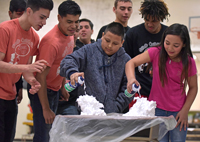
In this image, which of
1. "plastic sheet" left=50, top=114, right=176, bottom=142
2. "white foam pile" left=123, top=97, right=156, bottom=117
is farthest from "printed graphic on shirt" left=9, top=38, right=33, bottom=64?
"white foam pile" left=123, top=97, right=156, bottom=117

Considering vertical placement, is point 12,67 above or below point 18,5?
below

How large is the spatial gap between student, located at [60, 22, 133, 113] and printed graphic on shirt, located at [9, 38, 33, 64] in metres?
0.34

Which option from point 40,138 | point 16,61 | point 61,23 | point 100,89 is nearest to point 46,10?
point 61,23

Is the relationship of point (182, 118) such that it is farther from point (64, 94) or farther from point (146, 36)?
point (64, 94)

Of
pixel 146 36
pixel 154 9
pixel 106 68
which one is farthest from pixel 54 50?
pixel 154 9

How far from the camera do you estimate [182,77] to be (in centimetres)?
175

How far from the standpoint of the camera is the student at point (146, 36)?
2199 mm

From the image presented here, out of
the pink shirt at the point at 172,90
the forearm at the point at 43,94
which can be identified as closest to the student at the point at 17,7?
the forearm at the point at 43,94

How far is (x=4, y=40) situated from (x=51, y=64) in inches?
14.3

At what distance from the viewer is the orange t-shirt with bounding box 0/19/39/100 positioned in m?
1.75

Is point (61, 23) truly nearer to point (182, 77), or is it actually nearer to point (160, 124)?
point (182, 77)

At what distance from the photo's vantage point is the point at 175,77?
69.6 inches

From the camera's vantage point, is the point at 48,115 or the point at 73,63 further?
the point at 48,115

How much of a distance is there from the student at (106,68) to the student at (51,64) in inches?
9.1
